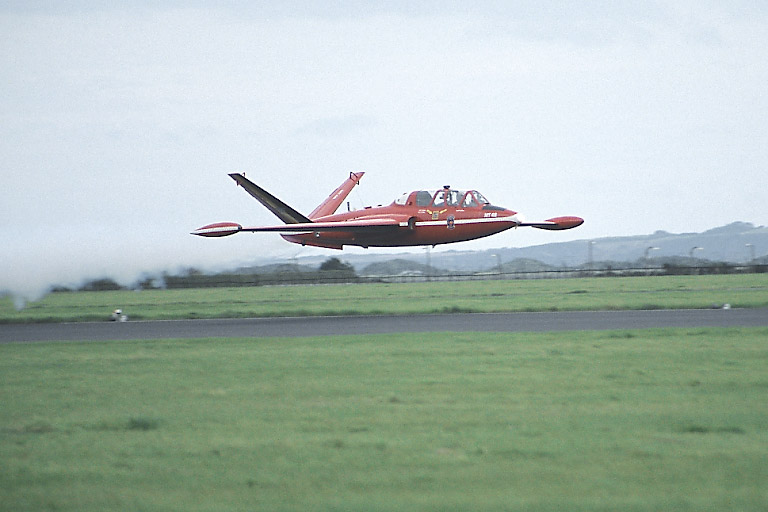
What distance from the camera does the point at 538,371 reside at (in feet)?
53.5

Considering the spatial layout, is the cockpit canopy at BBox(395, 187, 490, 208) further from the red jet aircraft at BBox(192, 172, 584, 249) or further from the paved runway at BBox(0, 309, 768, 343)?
the paved runway at BBox(0, 309, 768, 343)

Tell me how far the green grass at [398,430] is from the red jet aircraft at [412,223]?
19.3 metres

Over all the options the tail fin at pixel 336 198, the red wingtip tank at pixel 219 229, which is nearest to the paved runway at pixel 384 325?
the red wingtip tank at pixel 219 229

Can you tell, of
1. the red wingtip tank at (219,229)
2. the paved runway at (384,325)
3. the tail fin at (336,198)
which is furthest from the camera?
the tail fin at (336,198)

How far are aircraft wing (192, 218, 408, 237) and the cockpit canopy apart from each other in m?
1.46

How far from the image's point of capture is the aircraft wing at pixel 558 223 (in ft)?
128

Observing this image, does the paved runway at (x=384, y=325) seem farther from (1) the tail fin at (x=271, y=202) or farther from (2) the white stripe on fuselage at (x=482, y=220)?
(1) the tail fin at (x=271, y=202)

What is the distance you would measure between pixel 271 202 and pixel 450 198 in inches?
446

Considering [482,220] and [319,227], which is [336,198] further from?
[482,220]

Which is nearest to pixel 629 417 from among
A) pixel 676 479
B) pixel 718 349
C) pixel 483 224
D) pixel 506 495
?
pixel 676 479

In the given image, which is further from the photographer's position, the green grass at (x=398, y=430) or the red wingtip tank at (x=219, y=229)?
the red wingtip tank at (x=219, y=229)

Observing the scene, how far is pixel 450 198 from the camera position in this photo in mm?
39906

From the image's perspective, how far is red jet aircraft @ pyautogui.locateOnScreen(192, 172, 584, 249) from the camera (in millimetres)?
39250

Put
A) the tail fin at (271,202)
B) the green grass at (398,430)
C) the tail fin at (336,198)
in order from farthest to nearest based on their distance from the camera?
1. the tail fin at (336,198)
2. the tail fin at (271,202)
3. the green grass at (398,430)
